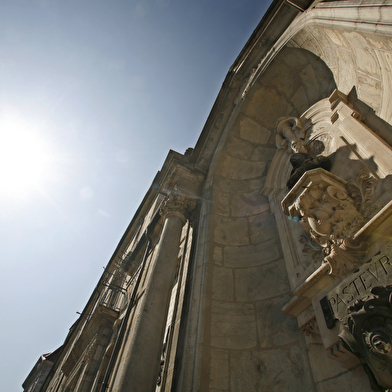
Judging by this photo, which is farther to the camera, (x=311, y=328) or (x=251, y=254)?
(x=251, y=254)

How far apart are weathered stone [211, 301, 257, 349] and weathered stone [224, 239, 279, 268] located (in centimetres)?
75

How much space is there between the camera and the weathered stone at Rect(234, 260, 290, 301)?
159 inches

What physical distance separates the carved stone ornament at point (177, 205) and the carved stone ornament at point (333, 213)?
3070mm

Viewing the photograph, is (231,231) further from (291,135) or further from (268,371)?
(268,371)

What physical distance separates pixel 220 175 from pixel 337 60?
3.28 meters

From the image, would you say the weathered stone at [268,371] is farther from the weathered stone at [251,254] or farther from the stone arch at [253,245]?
the weathered stone at [251,254]

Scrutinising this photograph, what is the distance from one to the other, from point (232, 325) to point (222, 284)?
0.67 meters

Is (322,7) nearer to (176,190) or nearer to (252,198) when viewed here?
(252,198)

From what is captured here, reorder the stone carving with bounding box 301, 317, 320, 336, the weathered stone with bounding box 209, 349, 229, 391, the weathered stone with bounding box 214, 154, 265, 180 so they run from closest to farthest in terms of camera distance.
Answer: the stone carving with bounding box 301, 317, 320, 336 → the weathered stone with bounding box 209, 349, 229, 391 → the weathered stone with bounding box 214, 154, 265, 180

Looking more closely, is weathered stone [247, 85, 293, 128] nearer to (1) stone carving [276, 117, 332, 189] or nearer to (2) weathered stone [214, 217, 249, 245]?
(1) stone carving [276, 117, 332, 189]

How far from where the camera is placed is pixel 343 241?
2875 millimetres

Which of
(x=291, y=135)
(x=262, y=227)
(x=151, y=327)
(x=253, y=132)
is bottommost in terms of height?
(x=151, y=327)

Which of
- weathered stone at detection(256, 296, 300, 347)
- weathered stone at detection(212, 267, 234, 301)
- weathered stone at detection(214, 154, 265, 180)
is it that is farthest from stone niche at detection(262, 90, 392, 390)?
weathered stone at detection(214, 154, 265, 180)

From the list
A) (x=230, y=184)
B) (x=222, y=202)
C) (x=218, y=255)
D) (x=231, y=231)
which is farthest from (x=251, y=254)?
(x=230, y=184)
